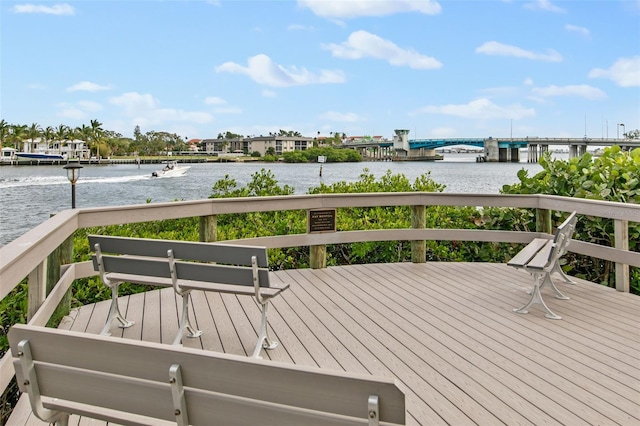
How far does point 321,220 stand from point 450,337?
2.64 metres

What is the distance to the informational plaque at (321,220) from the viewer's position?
249 inches

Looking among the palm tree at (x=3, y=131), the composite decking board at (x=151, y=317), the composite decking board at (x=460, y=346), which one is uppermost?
the palm tree at (x=3, y=131)

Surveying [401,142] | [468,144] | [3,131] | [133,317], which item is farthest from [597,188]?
[3,131]

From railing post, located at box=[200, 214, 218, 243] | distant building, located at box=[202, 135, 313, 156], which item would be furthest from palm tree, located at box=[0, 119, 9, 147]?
railing post, located at box=[200, 214, 218, 243]

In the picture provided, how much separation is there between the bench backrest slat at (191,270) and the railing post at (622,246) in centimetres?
407

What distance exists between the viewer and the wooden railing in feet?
10.4

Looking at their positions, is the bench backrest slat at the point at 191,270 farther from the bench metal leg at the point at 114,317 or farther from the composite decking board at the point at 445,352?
the composite decking board at the point at 445,352

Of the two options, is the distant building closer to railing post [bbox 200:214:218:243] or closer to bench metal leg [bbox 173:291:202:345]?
railing post [bbox 200:214:218:243]

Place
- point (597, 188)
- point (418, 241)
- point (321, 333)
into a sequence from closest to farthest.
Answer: point (321, 333) < point (597, 188) < point (418, 241)

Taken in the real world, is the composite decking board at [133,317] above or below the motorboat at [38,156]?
below

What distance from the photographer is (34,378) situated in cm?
192

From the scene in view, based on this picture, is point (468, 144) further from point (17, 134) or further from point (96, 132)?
point (17, 134)

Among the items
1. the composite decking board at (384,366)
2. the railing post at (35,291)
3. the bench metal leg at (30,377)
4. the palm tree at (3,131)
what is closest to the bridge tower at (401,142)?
the composite decking board at (384,366)

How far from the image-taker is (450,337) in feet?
13.6
